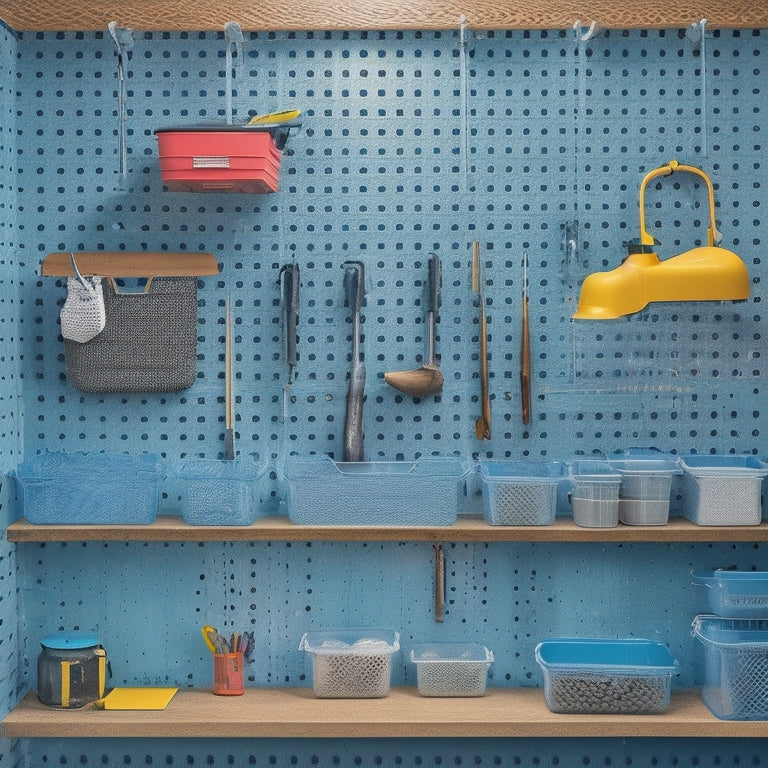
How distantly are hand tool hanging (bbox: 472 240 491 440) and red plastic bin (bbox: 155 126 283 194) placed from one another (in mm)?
622

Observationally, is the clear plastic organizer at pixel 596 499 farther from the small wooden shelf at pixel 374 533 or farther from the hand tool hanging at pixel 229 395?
the hand tool hanging at pixel 229 395

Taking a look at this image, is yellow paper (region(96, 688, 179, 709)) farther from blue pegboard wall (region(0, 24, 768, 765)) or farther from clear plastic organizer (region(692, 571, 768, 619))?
clear plastic organizer (region(692, 571, 768, 619))

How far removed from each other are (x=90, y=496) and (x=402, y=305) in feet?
3.18

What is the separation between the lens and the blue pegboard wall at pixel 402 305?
9.32 feet

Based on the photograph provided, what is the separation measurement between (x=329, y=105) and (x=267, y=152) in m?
0.33

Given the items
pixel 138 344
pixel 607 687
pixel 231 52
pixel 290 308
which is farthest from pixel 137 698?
pixel 231 52

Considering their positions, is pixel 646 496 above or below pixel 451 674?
above

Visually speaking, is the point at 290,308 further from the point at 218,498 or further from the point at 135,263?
the point at 218,498

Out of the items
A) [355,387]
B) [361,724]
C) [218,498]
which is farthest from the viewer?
[355,387]

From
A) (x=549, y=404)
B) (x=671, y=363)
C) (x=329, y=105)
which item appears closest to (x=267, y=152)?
(x=329, y=105)

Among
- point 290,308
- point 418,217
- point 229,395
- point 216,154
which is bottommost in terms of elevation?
point 229,395

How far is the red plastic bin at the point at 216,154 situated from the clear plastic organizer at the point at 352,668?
1.22 metres

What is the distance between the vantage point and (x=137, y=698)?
9.05 feet

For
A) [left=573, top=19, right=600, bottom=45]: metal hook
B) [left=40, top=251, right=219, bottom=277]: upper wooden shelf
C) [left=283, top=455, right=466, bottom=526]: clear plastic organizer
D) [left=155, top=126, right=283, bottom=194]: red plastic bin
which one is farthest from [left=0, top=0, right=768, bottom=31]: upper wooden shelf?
[left=283, top=455, right=466, bottom=526]: clear plastic organizer
